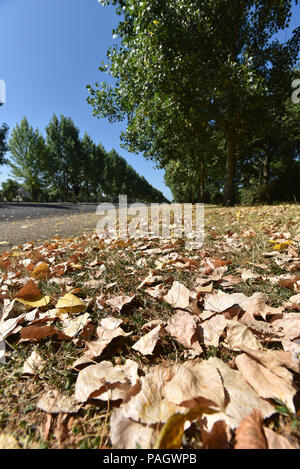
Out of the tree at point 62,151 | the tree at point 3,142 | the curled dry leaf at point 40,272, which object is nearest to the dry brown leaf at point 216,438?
the curled dry leaf at point 40,272

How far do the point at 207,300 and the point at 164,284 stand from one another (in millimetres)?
343

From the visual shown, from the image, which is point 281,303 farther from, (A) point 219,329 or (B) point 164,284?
(B) point 164,284

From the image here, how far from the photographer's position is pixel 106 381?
60 cm

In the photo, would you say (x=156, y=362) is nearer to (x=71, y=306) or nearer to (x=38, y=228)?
(x=71, y=306)

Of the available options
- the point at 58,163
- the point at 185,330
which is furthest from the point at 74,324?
the point at 58,163

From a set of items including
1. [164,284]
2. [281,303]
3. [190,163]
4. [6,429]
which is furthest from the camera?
[190,163]

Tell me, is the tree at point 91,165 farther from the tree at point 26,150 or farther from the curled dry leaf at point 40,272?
the curled dry leaf at point 40,272

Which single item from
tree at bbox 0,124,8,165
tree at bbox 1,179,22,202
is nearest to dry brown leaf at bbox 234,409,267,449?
tree at bbox 0,124,8,165

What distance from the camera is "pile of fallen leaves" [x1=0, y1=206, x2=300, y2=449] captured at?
464 millimetres

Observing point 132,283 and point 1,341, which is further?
point 132,283

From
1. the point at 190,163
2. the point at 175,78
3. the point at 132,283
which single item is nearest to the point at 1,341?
the point at 132,283

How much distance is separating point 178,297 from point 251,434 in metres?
0.62

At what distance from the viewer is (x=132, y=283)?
1.31m

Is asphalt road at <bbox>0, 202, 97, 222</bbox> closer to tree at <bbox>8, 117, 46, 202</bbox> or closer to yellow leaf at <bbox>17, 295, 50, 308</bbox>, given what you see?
yellow leaf at <bbox>17, 295, 50, 308</bbox>
